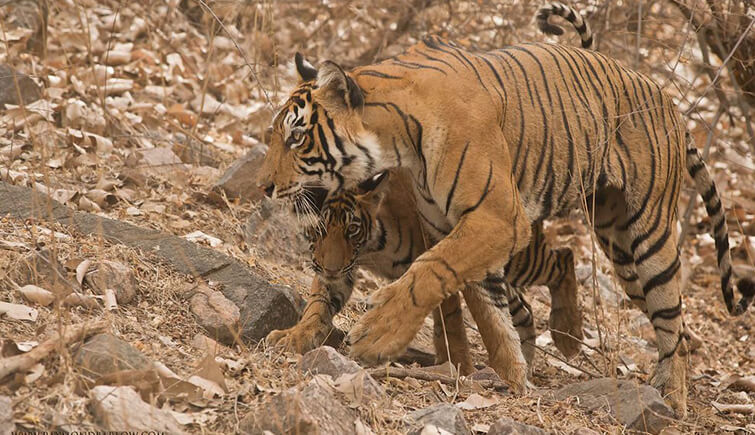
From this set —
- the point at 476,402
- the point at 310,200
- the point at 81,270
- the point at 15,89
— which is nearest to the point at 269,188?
the point at 310,200

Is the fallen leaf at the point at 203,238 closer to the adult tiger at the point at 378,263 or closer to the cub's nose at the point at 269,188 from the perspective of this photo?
the adult tiger at the point at 378,263

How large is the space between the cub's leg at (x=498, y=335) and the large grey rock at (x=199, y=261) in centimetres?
90

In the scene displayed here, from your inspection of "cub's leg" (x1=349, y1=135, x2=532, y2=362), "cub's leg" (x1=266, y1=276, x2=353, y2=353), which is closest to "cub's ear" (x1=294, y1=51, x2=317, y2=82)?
"cub's leg" (x1=349, y1=135, x2=532, y2=362)

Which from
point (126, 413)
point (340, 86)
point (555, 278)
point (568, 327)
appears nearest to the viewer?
point (126, 413)

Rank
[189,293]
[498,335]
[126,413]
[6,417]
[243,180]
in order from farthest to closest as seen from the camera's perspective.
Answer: [243,180]
[498,335]
[189,293]
[126,413]
[6,417]

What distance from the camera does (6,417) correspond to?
A: 2773 mm

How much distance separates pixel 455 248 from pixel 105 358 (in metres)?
1.49

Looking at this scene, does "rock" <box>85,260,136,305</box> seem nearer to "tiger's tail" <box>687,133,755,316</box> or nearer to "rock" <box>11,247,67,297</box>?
"rock" <box>11,247,67,297</box>

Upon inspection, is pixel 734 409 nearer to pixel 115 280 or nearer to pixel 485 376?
pixel 485 376

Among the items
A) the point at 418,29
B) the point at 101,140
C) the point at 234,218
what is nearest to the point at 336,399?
the point at 234,218

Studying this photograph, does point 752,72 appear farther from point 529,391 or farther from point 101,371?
point 101,371

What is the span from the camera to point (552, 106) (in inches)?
181

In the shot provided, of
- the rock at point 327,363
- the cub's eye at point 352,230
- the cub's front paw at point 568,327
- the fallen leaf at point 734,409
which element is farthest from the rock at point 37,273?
the fallen leaf at point 734,409

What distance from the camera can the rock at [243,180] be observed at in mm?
5996
